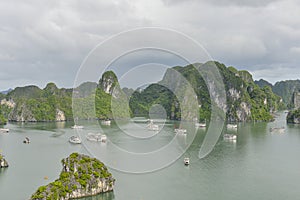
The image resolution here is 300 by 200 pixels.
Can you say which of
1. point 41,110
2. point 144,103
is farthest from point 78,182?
point 144,103

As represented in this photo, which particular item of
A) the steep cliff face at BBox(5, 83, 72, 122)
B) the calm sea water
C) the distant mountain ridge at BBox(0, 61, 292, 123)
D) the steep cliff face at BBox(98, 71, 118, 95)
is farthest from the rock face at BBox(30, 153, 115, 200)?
the steep cliff face at BBox(98, 71, 118, 95)

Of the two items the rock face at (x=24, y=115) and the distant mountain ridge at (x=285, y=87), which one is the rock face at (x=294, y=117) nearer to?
the rock face at (x=24, y=115)

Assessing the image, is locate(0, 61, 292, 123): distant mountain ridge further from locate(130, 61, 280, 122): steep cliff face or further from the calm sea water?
the calm sea water

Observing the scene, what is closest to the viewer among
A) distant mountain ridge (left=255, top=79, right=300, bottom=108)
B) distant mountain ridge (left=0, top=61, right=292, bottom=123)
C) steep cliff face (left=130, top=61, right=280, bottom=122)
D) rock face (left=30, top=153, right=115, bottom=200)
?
rock face (left=30, top=153, right=115, bottom=200)

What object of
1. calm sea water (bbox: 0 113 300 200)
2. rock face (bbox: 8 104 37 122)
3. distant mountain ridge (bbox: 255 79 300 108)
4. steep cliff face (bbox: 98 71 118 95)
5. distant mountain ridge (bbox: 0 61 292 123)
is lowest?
calm sea water (bbox: 0 113 300 200)

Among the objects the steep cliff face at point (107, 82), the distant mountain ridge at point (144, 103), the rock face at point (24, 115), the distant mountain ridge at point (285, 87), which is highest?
the distant mountain ridge at point (285, 87)

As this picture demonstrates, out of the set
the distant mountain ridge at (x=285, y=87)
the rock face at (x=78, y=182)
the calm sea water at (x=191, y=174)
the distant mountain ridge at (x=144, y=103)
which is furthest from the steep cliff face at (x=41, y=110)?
the distant mountain ridge at (x=285, y=87)

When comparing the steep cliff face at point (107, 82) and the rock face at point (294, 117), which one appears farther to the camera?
the steep cliff face at point (107, 82)

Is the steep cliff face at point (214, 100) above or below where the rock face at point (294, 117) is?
above
